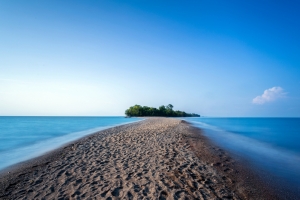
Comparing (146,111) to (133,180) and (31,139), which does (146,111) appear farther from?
(133,180)

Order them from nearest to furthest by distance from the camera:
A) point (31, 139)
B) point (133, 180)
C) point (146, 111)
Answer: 1. point (133, 180)
2. point (31, 139)
3. point (146, 111)

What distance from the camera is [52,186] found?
18.1 ft

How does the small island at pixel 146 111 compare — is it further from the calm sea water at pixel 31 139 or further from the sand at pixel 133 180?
the sand at pixel 133 180

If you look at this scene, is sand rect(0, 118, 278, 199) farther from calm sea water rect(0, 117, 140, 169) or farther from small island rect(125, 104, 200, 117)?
small island rect(125, 104, 200, 117)

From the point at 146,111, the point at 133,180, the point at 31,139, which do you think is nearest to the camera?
the point at 133,180

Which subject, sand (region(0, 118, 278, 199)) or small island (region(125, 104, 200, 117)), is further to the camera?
small island (region(125, 104, 200, 117))

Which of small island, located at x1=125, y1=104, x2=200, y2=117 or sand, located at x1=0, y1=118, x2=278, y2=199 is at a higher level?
small island, located at x1=125, y1=104, x2=200, y2=117

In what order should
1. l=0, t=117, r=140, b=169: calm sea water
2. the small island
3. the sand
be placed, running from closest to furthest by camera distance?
the sand
l=0, t=117, r=140, b=169: calm sea water
the small island

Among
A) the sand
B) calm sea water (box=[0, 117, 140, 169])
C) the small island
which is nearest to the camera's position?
the sand

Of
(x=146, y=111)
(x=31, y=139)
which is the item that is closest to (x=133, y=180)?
(x=31, y=139)

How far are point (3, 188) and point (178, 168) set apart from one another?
21.2 ft

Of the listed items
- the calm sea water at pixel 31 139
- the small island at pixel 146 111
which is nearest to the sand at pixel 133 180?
the calm sea water at pixel 31 139

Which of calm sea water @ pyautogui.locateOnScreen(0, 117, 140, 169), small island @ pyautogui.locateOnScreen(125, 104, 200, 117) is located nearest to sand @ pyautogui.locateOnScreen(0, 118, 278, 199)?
calm sea water @ pyautogui.locateOnScreen(0, 117, 140, 169)

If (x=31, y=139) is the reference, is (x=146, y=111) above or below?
above
